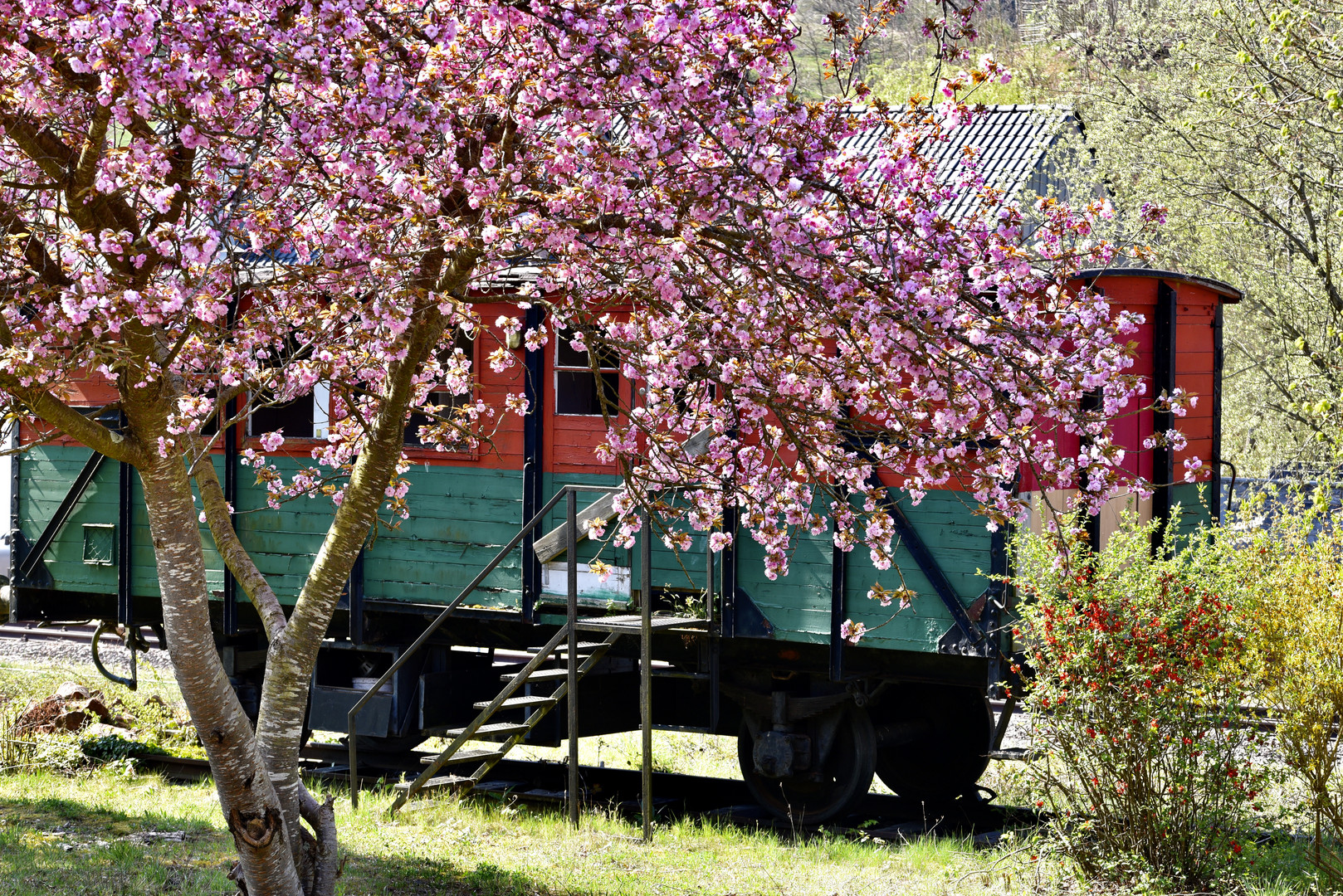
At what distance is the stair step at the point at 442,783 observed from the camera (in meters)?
9.20

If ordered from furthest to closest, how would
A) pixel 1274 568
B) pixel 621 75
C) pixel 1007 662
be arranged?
pixel 1007 662 < pixel 1274 568 < pixel 621 75

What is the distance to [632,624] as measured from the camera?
9.07 metres

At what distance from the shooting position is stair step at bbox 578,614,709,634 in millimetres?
9008

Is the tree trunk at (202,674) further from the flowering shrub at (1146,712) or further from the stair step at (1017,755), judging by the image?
the stair step at (1017,755)

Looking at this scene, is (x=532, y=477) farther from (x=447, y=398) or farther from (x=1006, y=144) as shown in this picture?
(x=1006, y=144)

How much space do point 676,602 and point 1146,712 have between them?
3.78 meters

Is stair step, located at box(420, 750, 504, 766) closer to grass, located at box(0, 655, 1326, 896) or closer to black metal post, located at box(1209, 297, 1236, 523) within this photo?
grass, located at box(0, 655, 1326, 896)

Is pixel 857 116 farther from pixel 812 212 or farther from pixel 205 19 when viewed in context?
pixel 205 19

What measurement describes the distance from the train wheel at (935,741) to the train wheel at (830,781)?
33 centimetres

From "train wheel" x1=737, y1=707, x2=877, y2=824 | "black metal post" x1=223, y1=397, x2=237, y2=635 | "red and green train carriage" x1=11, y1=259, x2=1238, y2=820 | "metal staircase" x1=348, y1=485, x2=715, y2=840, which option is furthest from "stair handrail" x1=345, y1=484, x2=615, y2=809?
"train wheel" x1=737, y1=707, x2=877, y2=824

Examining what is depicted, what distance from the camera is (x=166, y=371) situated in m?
5.44

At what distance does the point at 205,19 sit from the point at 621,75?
1369 mm

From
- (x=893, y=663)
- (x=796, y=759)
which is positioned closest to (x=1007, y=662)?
(x=893, y=663)

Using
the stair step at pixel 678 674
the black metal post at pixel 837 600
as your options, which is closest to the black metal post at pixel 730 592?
the stair step at pixel 678 674
